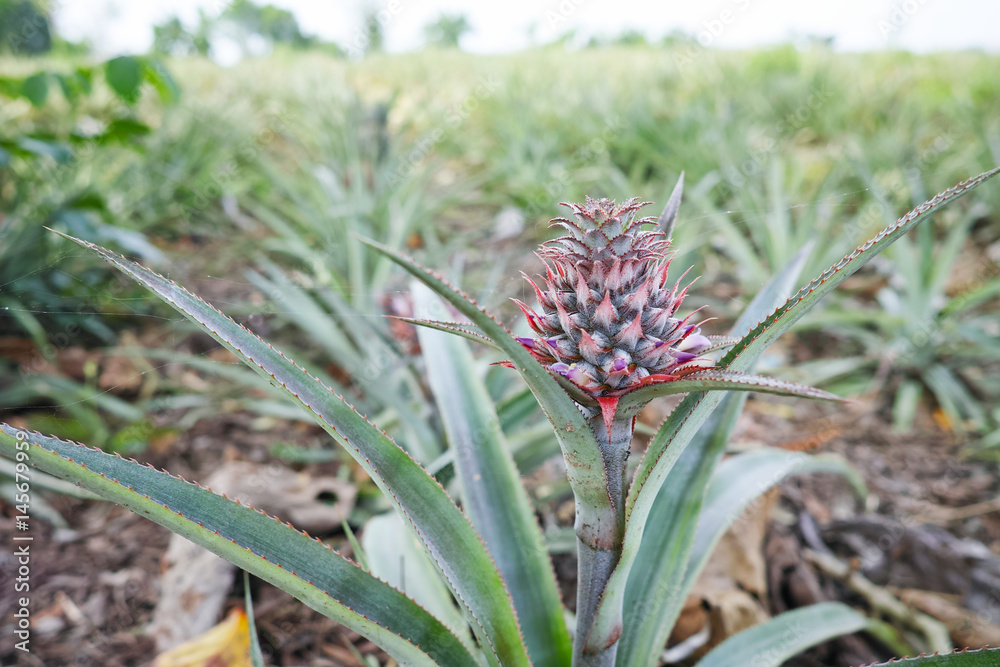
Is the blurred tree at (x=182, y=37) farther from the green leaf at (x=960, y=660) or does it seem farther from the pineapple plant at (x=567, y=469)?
the green leaf at (x=960, y=660)

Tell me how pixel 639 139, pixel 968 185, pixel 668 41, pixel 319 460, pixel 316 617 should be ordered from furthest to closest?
pixel 668 41
pixel 639 139
pixel 319 460
pixel 316 617
pixel 968 185

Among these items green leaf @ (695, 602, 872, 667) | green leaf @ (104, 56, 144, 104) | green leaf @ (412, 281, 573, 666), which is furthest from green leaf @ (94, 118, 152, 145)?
green leaf @ (695, 602, 872, 667)

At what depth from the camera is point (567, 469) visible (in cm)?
82

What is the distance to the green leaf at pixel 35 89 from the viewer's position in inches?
74.2

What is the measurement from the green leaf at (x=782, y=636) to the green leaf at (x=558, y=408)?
582mm

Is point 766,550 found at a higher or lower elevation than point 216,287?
lower

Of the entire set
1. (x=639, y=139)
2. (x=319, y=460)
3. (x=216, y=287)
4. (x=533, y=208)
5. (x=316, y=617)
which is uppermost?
(x=639, y=139)

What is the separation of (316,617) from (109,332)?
7.27ft

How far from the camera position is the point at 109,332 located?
9.91 ft

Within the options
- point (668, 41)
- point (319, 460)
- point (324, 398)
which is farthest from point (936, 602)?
point (668, 41)

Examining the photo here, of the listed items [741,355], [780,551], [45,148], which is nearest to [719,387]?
[741,355]

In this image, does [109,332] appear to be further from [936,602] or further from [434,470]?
[936,602]

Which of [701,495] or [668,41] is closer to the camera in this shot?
[701,495]

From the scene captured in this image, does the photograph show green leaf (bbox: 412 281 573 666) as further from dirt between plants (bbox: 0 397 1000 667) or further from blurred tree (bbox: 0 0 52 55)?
blurred tree (bbox: 0 0 52 55)
